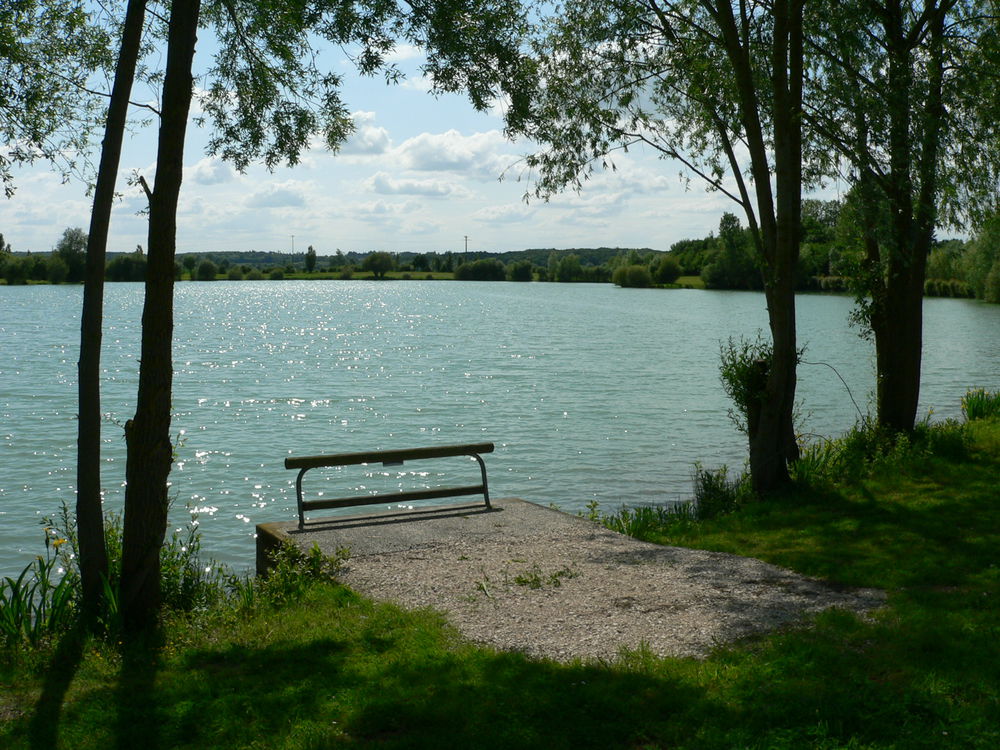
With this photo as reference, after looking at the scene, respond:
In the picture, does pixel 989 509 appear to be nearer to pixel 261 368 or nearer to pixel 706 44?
pixel 706 44

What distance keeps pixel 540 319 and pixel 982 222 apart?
6241cm

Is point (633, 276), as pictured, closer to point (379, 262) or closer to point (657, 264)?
point (657, 264)

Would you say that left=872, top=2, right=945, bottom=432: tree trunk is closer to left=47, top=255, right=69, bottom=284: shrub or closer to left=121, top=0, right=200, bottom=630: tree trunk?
left=121, top=0, right=200, bottom=630: tree trunk

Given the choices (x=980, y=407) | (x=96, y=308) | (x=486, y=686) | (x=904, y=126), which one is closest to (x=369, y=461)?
(x=96, y=308)

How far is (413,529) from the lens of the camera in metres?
10.4

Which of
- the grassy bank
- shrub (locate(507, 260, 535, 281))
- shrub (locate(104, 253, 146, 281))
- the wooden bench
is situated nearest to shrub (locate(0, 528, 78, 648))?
the grassy bank

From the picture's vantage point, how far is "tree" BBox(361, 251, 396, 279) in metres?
181

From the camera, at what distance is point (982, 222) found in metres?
13.5

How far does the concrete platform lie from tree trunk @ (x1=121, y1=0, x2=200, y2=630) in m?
2.08

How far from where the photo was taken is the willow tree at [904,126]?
12.2 metres

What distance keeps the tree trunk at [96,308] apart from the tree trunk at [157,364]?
26cm

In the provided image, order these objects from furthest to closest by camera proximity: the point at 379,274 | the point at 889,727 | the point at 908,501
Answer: the point at 379,274, the point at 908,501, the point at 889,727

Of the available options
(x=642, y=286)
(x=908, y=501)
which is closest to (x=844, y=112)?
(x=908, y=501)

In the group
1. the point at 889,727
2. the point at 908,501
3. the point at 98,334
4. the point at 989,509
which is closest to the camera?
the point at 889,727
